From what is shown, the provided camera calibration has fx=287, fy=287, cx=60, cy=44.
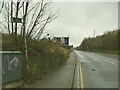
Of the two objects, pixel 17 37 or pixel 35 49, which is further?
pixel 35 49

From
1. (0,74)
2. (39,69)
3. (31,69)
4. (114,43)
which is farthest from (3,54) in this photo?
(114,43)

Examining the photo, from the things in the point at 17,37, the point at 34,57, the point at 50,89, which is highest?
the point at 17,37

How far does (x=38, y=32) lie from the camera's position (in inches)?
735

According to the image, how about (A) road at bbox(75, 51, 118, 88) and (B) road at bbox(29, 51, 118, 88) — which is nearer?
(B) road at bbox(29, 51, 118, 88)

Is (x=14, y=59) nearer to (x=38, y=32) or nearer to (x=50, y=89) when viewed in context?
(x=50, y=89)

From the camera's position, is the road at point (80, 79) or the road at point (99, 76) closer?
the road at point (80, 79)

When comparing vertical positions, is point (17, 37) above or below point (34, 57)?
above

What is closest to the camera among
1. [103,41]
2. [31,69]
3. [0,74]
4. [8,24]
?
[0,74]

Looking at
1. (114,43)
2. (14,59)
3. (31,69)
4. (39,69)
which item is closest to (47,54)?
(39,69)

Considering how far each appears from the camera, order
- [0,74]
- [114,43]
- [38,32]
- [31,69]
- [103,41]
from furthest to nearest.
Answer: [103,41] → [114,43] → [38,32] → [31,69] → [0,74]

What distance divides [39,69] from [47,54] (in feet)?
9.78

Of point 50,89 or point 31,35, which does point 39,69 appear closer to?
point 31,35

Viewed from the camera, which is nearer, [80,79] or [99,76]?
[80,79]

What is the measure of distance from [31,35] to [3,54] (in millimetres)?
7317
